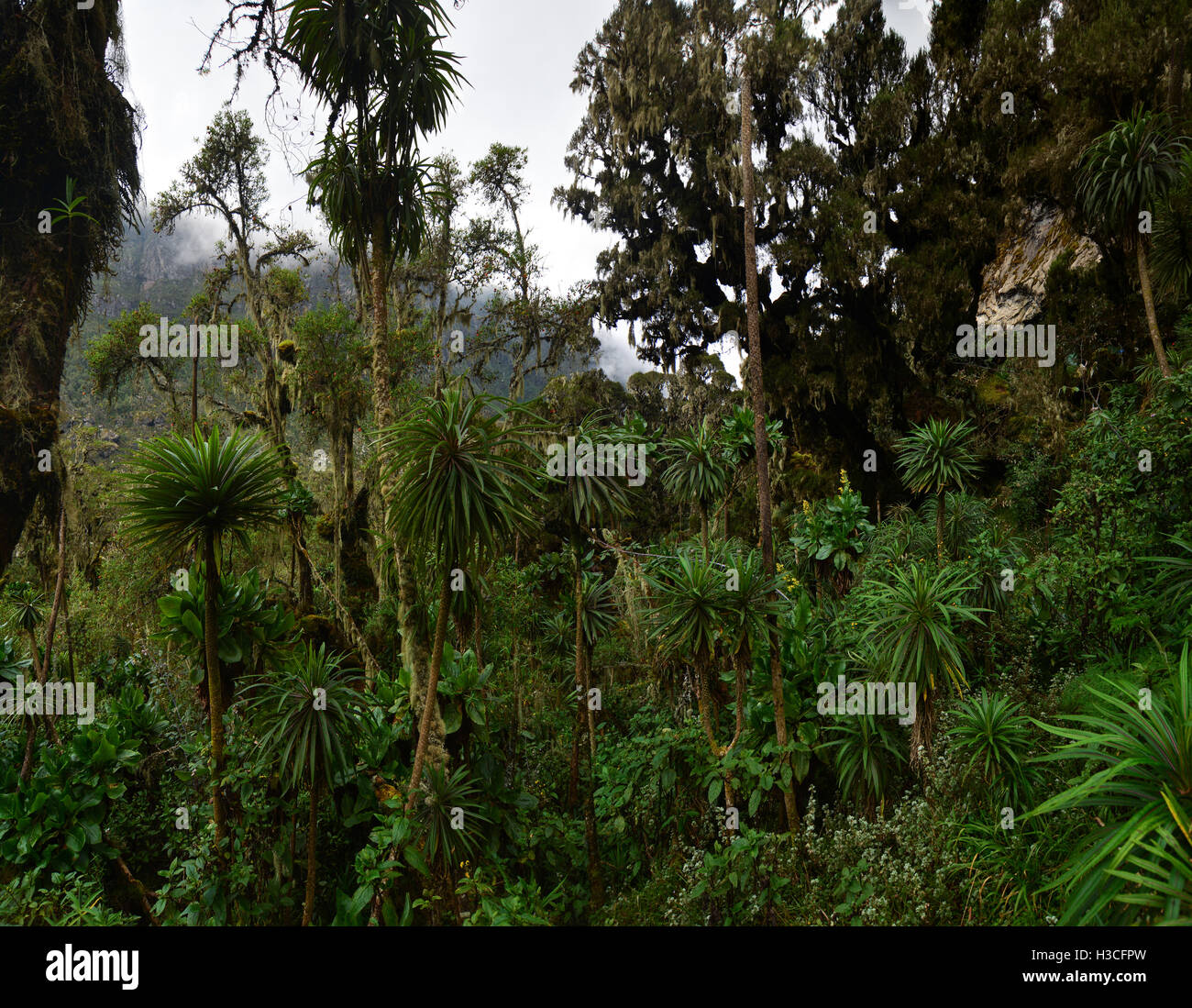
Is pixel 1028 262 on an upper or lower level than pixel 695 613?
upper

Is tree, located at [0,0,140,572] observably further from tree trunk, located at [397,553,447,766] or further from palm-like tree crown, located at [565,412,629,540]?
palm-like tree crown, located at [565,412,629,540]

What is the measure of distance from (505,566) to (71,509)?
6.06 metres

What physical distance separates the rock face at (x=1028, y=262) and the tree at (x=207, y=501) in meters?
14.3

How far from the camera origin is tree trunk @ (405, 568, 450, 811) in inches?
179

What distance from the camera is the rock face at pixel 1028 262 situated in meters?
12.5

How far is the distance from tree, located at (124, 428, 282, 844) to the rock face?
46.8 ft

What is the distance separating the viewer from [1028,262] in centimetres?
1302

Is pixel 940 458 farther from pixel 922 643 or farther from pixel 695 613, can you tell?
pixel 695 613

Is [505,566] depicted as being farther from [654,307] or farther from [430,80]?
[654,307]

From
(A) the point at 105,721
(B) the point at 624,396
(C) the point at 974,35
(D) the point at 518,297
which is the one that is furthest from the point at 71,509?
(C) the point at 974,35

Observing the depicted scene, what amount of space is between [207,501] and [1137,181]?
11.4m

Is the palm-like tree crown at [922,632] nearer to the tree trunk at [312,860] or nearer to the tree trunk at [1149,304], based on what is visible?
the tree trunk at [312,860]

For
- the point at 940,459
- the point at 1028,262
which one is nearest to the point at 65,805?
the point at 940,459

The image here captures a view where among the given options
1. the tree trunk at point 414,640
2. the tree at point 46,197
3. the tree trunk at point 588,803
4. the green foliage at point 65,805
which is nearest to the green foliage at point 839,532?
the tree trunk at point 588,803
